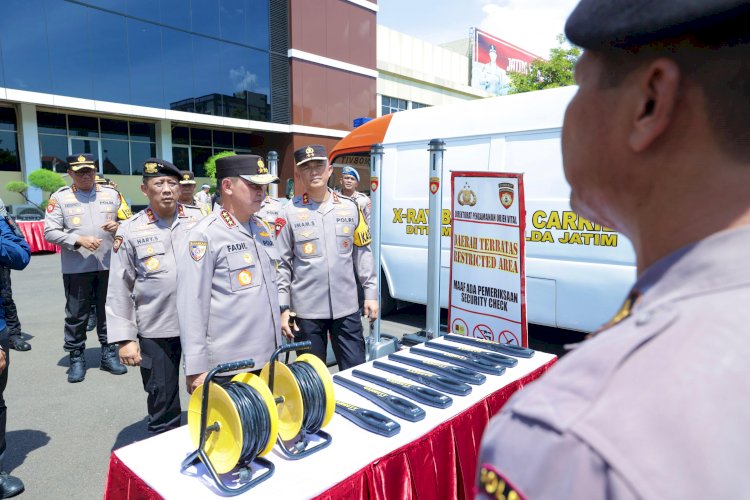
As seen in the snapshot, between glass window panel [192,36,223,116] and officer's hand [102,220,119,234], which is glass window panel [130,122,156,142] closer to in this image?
glass window panel [192,36,223,116]

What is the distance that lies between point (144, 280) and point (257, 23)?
22.3 metres

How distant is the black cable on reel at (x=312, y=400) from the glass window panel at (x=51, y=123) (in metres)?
20.4

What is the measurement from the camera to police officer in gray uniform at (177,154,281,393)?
248cm

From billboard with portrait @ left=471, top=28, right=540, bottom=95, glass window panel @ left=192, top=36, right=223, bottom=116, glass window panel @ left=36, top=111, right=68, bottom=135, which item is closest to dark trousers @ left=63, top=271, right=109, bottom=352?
glass window panel @ left=36, top=111, right=68, bottom=135

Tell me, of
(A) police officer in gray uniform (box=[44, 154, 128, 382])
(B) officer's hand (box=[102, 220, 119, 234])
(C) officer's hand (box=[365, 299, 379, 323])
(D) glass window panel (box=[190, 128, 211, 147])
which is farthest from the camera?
(D) glass window panel (box=[190, 128, 211, 147])

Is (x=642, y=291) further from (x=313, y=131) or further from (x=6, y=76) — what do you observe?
(x=313, y=131)

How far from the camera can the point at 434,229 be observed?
3.93 m

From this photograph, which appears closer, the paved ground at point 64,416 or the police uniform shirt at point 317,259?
the paved ground at point 64,416

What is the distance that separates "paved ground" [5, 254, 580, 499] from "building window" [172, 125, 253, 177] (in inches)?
668

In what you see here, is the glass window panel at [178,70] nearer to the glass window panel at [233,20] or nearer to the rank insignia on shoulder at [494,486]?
the glass window panel at [233,20]

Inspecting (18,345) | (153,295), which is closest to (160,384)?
(153,295)

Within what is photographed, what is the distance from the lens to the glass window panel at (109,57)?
1780cm

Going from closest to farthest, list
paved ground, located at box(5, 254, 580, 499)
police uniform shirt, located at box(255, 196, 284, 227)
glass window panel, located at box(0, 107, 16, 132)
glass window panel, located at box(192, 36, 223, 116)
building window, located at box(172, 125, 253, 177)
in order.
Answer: paved ground, located at box(5, 254, 580, 499), police uniform shirt, located at box(255, 196, 284, 227), glass window panel, located at box(0, 107, 16, 132), glass window panel, located at box(192, 36, 223, 116), building window, located at box(172, 125, 253, 177)

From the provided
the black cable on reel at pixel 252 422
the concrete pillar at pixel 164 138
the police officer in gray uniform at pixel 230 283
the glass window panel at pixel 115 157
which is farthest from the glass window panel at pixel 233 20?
the black cable on reel at pixel 252 422
